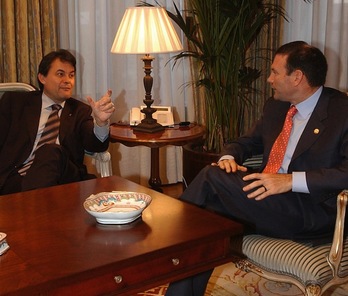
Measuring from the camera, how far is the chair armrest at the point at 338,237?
218 cm

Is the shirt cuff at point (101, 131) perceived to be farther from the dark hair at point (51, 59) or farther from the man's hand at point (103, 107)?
the dark hair at point (51, 59)

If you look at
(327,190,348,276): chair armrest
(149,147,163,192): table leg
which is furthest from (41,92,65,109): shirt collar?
(327,190,348,276): chair armrest

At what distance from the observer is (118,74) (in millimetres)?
4430

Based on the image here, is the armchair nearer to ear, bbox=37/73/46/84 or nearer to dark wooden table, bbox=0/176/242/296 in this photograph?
ear, bbox=37/73/46/84

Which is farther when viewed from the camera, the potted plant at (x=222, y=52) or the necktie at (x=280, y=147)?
the potted plant at (x=222, y=52)

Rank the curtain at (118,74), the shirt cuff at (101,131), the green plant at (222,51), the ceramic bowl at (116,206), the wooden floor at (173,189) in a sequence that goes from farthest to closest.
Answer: the wooden floor at (173,189), the curtain at (118,74), the green plant at (222,51), the shirt cuff at (101,131), the ceramic bowl at (116,206)

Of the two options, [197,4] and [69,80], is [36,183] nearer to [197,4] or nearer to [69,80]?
[69,80]

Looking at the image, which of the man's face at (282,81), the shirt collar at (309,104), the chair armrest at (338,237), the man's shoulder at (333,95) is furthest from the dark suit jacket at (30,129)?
the chair armrest at (338,237)

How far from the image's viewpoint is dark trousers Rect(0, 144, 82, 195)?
2.93 m

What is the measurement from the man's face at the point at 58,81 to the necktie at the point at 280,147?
49.6 inches

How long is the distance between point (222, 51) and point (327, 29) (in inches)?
57.3

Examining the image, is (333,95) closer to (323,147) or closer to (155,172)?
(323,147)

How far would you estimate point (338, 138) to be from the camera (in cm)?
250

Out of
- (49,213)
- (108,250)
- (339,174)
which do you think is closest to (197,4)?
(339,174)
